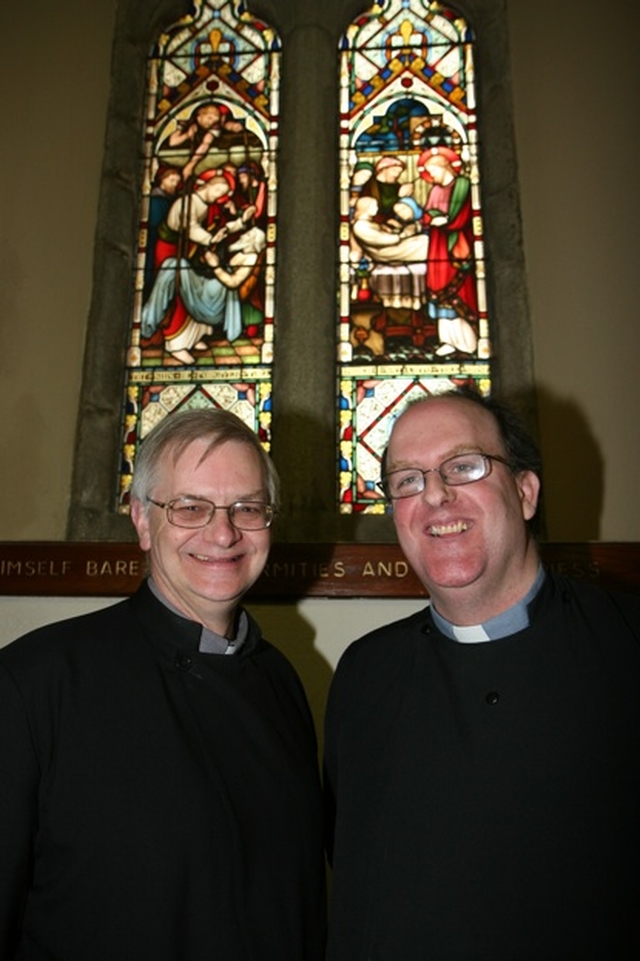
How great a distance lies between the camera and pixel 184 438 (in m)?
1.58

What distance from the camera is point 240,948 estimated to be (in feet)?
4.21

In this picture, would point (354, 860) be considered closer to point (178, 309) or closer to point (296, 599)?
point (296, 599)

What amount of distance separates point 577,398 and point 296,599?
1.82 m

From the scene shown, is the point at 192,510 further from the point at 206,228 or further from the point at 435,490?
the point at 206,228

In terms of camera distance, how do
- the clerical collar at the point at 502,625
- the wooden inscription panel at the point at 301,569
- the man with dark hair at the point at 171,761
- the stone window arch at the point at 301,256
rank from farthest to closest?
the stone window arch at the point at 301,256, the wooden inscription panel at the point at 301,569, the clerical collar at the point at 502,625, the man with dark hair at the point at 171,761

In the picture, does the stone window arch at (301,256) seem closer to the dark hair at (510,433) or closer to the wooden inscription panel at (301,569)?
the wooden inscription panel at (301,569)

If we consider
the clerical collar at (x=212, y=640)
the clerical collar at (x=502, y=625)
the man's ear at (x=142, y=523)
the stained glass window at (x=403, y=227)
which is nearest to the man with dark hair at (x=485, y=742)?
the clerical collar at (x=502, y=625)

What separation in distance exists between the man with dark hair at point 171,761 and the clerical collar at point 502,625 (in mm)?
407

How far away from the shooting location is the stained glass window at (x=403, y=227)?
3.99m

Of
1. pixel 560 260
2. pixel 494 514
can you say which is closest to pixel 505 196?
pixel 560 260

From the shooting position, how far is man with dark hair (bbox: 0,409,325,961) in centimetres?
125

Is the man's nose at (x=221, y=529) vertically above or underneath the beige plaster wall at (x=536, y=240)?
underneath

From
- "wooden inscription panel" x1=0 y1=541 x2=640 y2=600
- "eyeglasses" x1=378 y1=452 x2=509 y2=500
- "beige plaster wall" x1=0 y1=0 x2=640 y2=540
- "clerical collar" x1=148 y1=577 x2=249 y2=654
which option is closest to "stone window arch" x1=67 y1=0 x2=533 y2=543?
"beige plaster wall" x1=0 y1=0 x2=640 y2=540

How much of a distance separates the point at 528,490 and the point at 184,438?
2.28 ft
